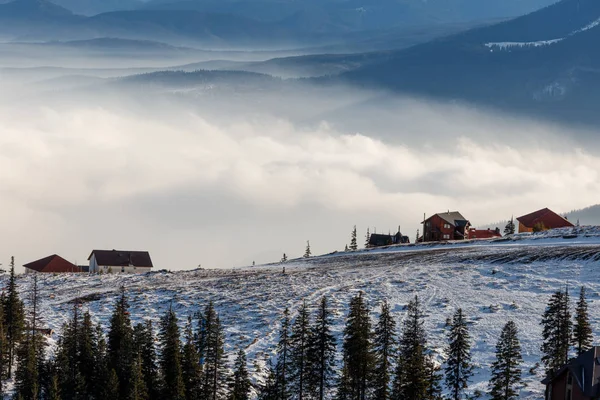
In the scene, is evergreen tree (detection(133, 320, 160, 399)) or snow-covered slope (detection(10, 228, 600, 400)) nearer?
evergreen tree (detection(133, 320, 160, 399))

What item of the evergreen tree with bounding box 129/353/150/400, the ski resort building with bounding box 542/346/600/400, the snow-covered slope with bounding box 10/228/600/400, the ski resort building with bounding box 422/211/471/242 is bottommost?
the evergreen tree with bounding box 129/353/150/400

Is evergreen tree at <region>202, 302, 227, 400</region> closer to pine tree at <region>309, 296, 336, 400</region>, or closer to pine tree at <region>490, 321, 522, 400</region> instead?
pine tree at <region>309, 296, 336, 400</region>

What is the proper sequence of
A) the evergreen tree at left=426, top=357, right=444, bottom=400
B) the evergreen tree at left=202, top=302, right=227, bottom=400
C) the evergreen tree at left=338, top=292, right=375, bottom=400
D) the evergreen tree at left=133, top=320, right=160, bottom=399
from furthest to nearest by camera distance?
the evergreen tree at left=133, top=320, right=160, bottom=399, the evergreen tree at left=202, top=302, right=227, bottom=400, the evergreen tree at left=338, top=292, right=375, bottom=400, the evergreen tree at left=426, top=357, right=444, bottom=400

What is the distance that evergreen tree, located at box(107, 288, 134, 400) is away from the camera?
276ft

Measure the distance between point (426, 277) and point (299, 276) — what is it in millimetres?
18729

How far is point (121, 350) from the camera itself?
8544cm

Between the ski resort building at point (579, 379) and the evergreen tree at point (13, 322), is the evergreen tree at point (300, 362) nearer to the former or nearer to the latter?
the ski resort building at point (579, 379)

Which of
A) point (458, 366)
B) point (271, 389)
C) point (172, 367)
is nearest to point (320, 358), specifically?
point (271, 389)

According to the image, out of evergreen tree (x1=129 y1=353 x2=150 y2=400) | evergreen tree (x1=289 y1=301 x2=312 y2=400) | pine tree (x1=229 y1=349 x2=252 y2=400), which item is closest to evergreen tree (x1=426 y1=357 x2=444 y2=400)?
evergreen tree (x1=289 y1=301 x2=312 y2=400)

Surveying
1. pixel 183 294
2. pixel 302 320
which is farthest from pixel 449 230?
pixel 302 320

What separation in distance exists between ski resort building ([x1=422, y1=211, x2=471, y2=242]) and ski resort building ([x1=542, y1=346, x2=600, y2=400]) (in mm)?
120911

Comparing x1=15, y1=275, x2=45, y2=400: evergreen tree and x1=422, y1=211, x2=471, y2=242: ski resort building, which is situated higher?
x1=422, y1=211, x2=471, y2=242: ski resort building

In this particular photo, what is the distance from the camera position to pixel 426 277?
12469cm

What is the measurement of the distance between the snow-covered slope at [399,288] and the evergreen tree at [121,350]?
37.5 ft
